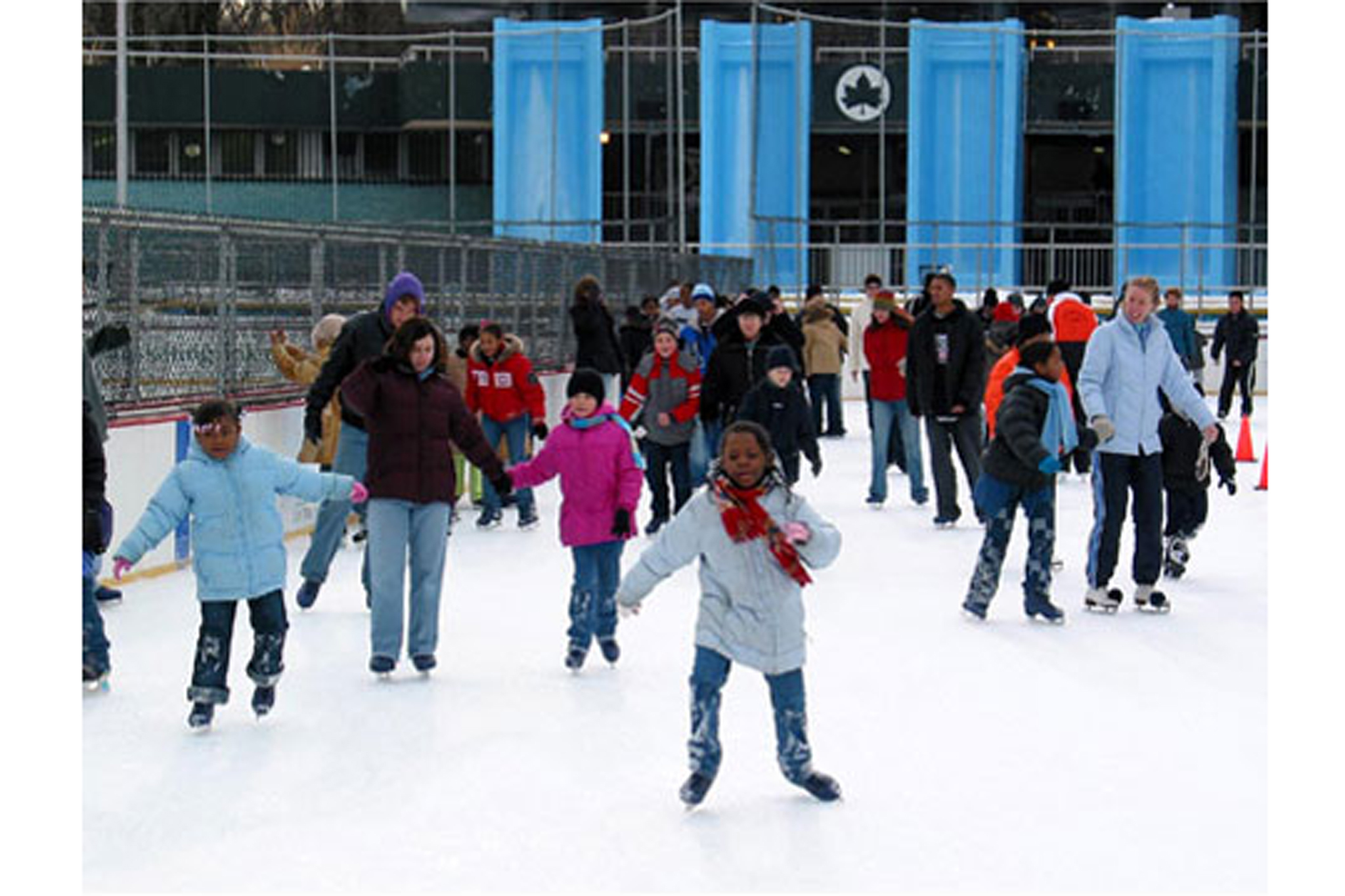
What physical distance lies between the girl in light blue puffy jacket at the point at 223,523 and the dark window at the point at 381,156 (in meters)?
37.0

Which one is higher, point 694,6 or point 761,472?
point 694,6

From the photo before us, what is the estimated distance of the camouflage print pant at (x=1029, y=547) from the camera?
10.4m

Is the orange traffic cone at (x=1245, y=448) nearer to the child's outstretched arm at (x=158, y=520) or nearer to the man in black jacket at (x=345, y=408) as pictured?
the man in black jacket at (x=345, y=408)

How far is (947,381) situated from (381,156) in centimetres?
3130

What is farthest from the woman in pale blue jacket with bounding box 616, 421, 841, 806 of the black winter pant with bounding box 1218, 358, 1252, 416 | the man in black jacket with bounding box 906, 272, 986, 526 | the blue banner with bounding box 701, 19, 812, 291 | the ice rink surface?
the blue banner with bounding box 701, 19, 812, 291

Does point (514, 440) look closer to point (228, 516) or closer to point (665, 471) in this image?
point (665, 471)

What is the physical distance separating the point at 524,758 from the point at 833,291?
26.5 metres

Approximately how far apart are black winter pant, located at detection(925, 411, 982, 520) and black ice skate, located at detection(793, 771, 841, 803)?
8.33 meters

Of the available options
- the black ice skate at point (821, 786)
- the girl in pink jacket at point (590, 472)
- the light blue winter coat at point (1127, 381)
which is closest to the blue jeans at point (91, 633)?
the girl in pink jacket at point (590, 472)

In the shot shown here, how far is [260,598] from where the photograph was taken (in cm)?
793

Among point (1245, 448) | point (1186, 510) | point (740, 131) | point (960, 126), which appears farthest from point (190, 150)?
point (1186, 510)
